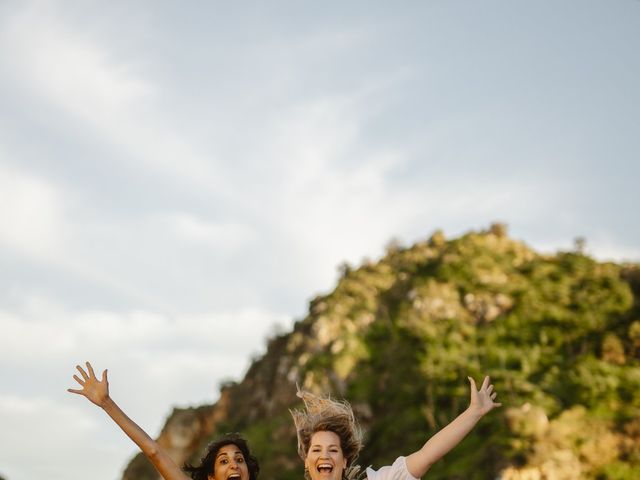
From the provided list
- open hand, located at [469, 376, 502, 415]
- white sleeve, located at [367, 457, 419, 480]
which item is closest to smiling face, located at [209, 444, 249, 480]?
white sleeve, located at [367, 457, 419, 480]

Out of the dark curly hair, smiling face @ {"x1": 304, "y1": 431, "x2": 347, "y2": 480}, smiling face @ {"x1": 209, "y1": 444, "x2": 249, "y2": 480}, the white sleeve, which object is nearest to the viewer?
the white sleeve

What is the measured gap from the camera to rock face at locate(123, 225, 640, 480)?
66.9 ft

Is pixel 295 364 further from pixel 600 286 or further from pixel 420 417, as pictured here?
pixel 600 286

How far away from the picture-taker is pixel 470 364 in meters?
27.3

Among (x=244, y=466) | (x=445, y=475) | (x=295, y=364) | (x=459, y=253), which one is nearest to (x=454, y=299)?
(x=459, y=253)

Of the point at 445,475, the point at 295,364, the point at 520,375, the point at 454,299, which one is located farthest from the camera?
the point at 295,364

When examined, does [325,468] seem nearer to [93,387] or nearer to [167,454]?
[167,454]

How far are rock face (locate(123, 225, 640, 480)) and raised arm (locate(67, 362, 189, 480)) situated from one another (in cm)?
1701

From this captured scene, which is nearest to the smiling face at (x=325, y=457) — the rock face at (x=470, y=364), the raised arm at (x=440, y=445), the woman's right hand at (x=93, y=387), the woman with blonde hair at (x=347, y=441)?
the woman with blonde hair at (x=347, y=441)

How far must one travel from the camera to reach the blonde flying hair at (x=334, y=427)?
3.85 meters

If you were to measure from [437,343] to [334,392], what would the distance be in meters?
4.89

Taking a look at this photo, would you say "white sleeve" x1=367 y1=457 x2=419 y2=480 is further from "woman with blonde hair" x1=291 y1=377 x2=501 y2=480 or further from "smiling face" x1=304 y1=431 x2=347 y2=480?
"smiling face" x1=304 y1=431 x2=347 y2=480

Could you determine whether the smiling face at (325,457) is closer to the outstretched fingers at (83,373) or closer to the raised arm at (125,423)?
the raised arm at (125,423)

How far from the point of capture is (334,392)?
98.1ft
